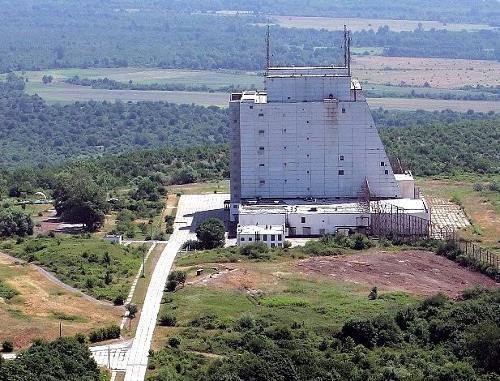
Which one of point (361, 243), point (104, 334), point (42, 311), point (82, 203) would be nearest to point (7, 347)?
point (104, 334)

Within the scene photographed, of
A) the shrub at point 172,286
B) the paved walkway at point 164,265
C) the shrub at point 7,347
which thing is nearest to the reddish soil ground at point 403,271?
the shrub at point 172,286

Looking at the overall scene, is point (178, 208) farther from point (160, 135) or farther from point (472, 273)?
point (160, 135)

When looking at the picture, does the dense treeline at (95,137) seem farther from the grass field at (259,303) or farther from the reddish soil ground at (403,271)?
the grass field at (259,303)

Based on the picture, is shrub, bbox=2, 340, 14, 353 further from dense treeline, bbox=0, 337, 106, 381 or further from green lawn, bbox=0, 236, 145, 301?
green lawn, bbox=0, 236, 145, 301

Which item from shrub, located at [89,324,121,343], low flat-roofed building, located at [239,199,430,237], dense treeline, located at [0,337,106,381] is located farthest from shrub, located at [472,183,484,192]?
dense treeline, located at [0,337,106,381]

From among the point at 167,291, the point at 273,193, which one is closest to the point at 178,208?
the point at 273,193
